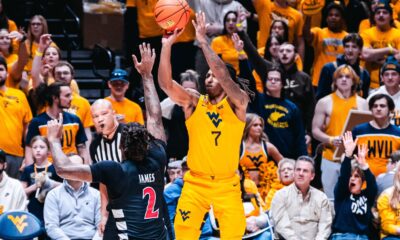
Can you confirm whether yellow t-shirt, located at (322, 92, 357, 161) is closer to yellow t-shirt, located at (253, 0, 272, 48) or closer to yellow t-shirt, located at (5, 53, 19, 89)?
yellow t-shirt, located at (253, 0, 272, 48)

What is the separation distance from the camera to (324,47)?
584 inches

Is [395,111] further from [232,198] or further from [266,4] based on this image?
[232,198]

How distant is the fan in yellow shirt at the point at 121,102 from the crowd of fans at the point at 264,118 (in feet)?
0.05

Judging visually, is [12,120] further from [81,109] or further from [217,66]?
[217,66]

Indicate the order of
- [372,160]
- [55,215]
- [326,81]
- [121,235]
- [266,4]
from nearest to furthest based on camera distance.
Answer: [121,235] → [55,215] → [372,160] → [326,81] → [266,4]

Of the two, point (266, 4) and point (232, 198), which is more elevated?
point (266, 4)

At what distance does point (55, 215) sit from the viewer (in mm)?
11438

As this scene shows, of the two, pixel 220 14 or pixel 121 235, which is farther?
pixel 220 14

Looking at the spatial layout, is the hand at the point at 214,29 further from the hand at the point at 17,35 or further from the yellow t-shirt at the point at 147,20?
the hand at the point at 17,35

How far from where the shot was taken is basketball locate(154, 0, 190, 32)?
10086 mm

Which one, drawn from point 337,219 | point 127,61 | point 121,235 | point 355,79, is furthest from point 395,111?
point 121,235

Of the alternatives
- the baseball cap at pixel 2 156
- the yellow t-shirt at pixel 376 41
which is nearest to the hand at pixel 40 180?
the baseball cap at pixel 2 156

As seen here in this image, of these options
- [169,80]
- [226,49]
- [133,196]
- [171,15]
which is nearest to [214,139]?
[169,80]

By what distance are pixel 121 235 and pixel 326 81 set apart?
5.93 metres
